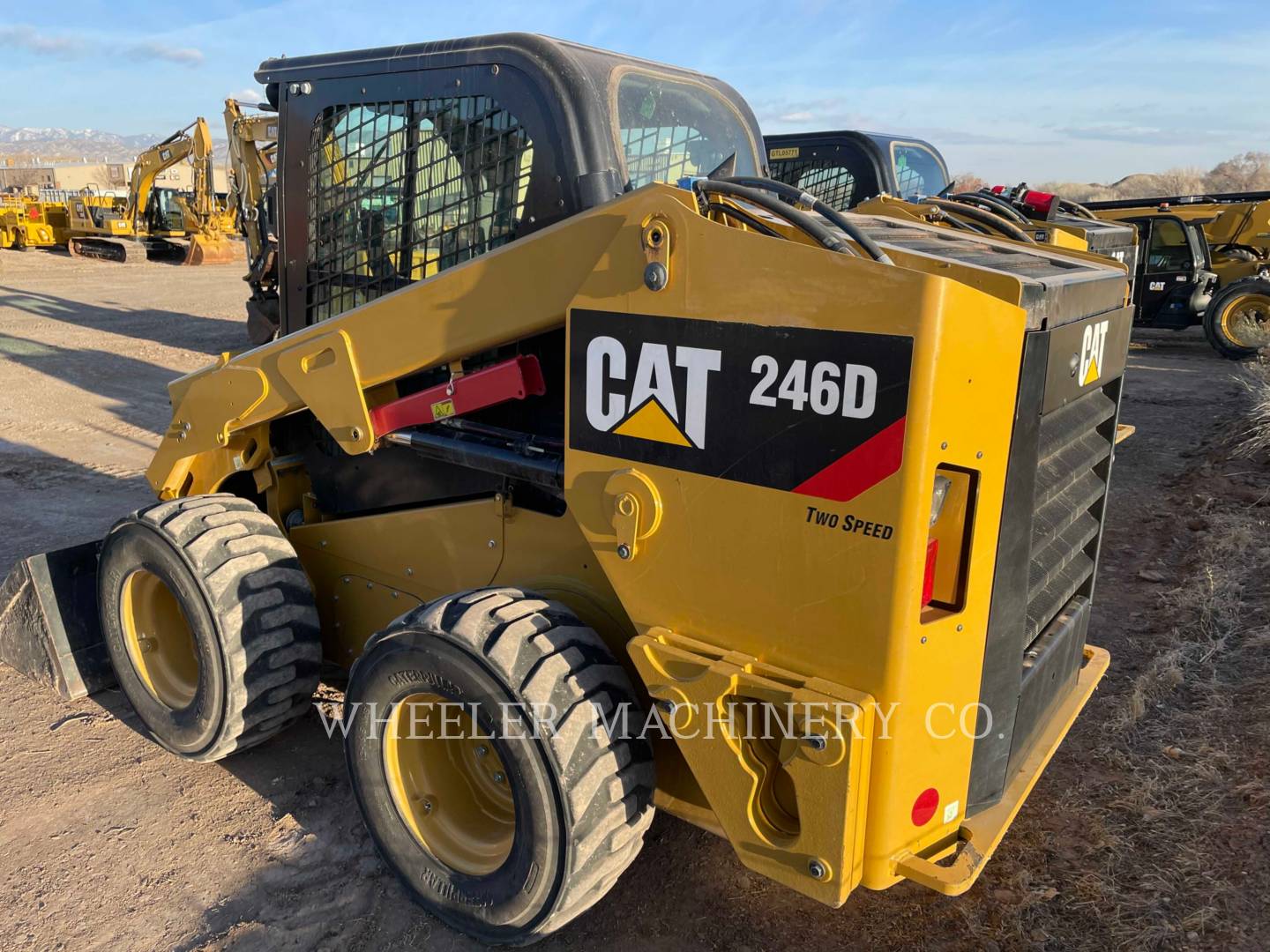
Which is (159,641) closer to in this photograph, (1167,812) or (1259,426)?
(1167,812)

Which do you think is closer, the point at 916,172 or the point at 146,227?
the point at 916,172

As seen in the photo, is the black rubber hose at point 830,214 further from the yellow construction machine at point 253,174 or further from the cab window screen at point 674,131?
the yellow construction machine at point 253,174

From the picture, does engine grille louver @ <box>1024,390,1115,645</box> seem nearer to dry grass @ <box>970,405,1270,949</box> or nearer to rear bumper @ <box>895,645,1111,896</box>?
rear bumper @ <box>895,645,1111,896</box>

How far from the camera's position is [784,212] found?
2.18 metres

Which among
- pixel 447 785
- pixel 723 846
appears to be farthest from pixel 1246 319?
pixel 447 785

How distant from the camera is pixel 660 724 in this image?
252cm

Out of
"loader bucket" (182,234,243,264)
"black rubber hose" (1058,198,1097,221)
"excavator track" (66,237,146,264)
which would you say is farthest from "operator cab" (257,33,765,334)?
"excavator track" (66,237,146,264)

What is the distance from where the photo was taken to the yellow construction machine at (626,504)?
205cm

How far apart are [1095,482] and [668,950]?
191 centimetres

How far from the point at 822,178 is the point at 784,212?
25.9 feet

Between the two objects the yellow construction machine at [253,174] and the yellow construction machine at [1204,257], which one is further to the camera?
the yellow construction machine at [1204,257]

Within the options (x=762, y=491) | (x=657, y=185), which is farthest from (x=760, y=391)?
(x=657, y=185)

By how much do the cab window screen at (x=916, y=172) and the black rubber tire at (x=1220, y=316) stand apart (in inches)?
210

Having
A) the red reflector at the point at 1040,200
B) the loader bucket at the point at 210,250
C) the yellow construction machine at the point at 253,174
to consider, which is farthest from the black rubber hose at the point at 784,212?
the loader bucket at the point at 210,250
